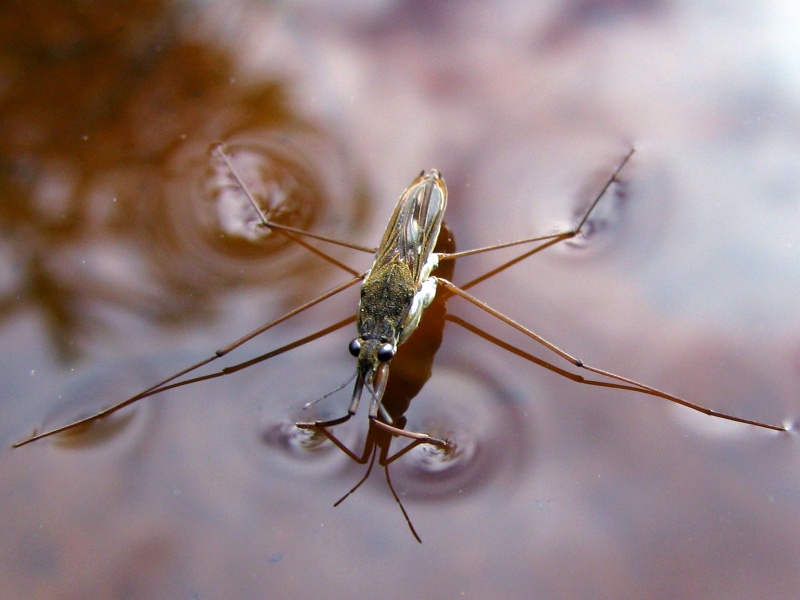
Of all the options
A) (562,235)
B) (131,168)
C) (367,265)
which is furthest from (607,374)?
(131,168)

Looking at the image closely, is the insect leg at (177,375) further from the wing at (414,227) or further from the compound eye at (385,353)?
the compound eye at (385,353)

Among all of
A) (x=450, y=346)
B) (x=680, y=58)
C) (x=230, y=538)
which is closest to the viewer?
(x=230, y=538)

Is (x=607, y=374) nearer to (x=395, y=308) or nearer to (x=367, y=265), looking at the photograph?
(x=395, y=308)

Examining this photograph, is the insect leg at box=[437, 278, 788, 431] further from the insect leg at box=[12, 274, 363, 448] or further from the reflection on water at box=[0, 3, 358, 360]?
the reflection on water at box=[0, 3, 358, 360]

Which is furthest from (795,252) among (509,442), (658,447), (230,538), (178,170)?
(178,170)

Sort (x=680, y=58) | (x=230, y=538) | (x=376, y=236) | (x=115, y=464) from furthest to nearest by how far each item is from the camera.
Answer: (x=680, y=58) < (x=376, y=236) < (x=115, y=464) < (x=230, y=538)

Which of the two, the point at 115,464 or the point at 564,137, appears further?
the point at 564,137

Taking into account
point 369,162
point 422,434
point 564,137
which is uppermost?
point 564,137

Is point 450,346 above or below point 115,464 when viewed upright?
above

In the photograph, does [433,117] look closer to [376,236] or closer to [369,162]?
[369,162]
